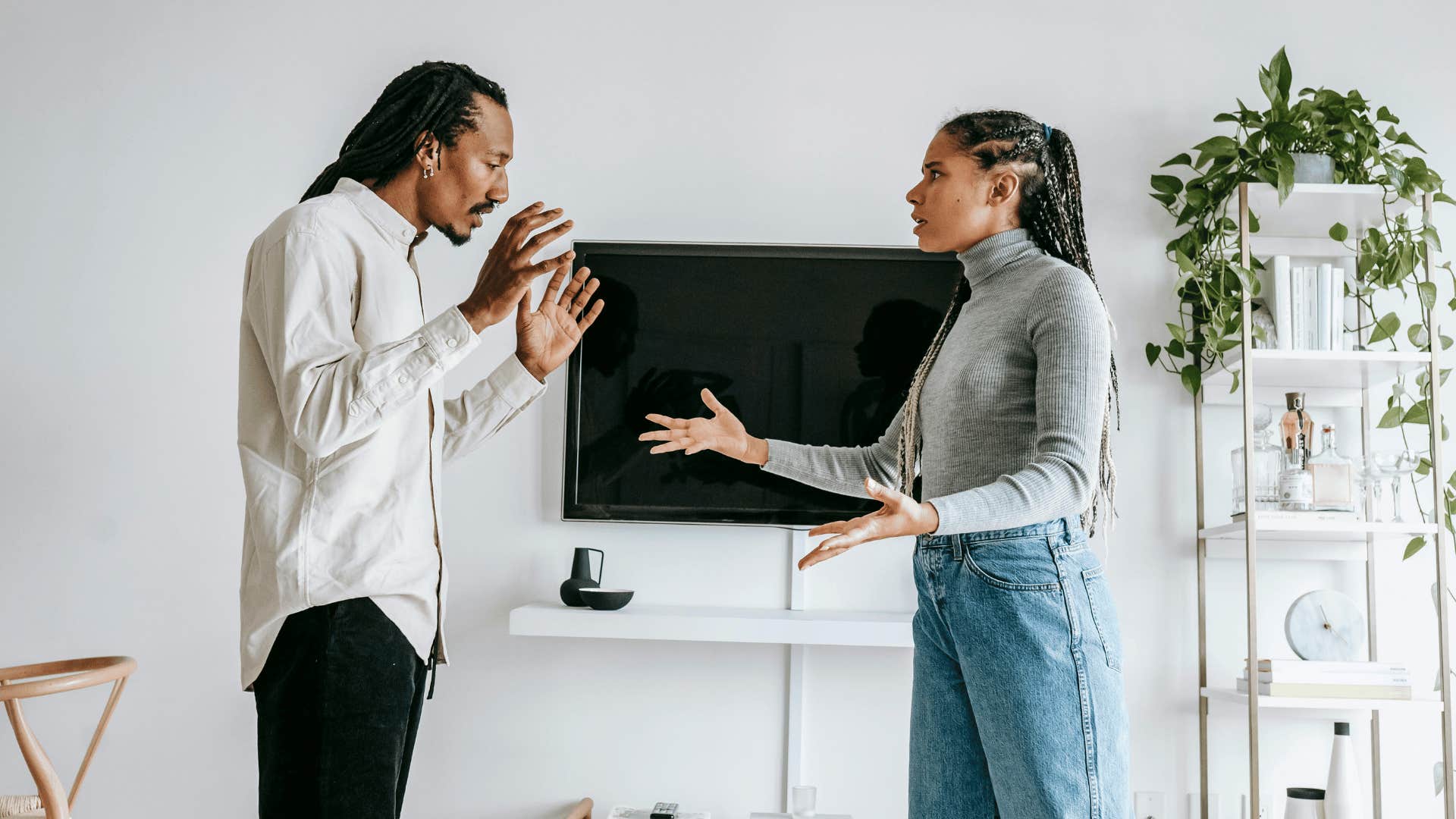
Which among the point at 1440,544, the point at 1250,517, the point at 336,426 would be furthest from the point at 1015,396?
the point at 1440,544

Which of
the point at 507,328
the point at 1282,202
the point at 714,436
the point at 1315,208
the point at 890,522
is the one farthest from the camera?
the point at 507,328

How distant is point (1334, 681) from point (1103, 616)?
1.29 m

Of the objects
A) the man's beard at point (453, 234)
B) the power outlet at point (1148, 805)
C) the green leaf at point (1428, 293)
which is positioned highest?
the green leaf at point (1428, 293)

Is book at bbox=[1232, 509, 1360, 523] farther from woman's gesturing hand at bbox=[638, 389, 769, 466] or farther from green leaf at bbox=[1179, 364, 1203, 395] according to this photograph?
woman's gesturing hand at bbox=[638, 389, 769, 466]

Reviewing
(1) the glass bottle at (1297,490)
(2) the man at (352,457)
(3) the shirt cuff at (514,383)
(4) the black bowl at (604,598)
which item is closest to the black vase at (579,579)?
(4) the black bowl at (604,598)

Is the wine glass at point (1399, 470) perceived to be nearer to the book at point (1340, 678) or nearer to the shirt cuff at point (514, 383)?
the book at point (1340, 678)

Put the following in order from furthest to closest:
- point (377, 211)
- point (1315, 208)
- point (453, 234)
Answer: point (1315, 208), point (453, 234), point (377, 211)

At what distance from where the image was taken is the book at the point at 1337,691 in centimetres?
232

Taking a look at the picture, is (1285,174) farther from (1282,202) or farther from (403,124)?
(403,124)

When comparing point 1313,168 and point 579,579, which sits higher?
point 1313,168

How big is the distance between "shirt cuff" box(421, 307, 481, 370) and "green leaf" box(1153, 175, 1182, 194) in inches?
72.5

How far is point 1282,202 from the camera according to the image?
2.41m

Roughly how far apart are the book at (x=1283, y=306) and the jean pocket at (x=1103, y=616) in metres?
1.32

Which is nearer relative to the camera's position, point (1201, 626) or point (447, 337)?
point (447, 337)
